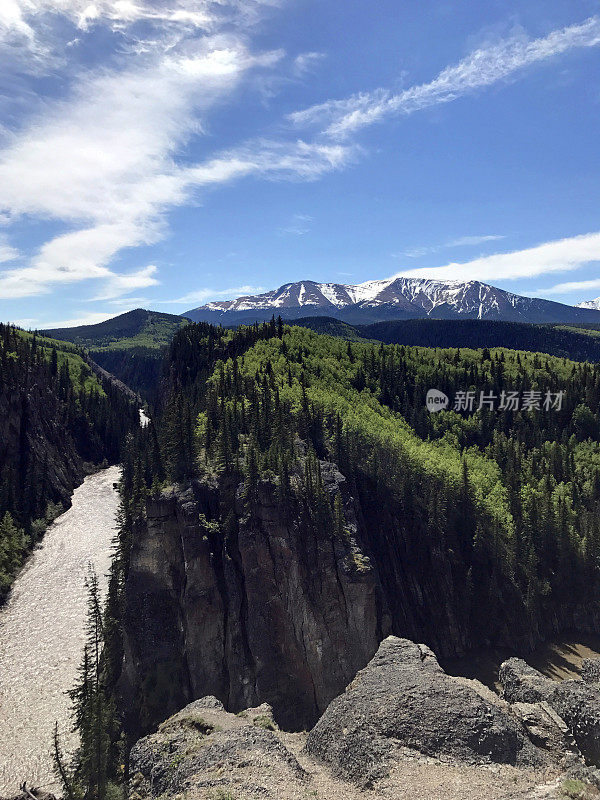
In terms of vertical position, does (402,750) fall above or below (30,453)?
below

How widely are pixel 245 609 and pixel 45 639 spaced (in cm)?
4463

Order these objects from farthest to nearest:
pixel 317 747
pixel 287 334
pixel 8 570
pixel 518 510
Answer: pixel 287 334 < pixel 8 570 < pixel 518 510 < pixel 317 747

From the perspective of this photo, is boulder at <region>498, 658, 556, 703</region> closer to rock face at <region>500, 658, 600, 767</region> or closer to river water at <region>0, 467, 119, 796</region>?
rock face at <region>500, 658, 600, 767</region>

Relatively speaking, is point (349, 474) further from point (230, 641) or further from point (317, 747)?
point (317, 747)

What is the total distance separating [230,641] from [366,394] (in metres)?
77.4

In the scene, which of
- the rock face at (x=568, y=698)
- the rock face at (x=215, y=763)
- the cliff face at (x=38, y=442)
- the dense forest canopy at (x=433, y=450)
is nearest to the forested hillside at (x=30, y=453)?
the cliff face at (x=38, y=442)

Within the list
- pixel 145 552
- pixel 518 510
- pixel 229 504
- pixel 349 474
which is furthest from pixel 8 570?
pixel 518 510

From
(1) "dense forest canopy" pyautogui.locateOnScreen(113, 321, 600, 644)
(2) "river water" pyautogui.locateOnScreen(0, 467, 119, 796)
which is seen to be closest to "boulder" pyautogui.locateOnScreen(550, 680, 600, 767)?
(1) "dense forest canopy" pyautogui.locateOnScreen(113, 321, 600, 644)

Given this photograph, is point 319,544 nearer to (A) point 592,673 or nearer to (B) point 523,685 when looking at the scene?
(B) point 523,685

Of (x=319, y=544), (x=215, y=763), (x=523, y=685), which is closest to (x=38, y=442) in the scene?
(x=319, y=544)

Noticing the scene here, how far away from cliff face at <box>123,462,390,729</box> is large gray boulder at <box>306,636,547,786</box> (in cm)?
2324

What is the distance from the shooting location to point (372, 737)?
3322 centimetres

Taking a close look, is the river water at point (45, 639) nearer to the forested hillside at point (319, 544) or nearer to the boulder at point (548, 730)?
the forested hillside at point (319, 544)

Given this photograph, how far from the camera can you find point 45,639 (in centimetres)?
8631
